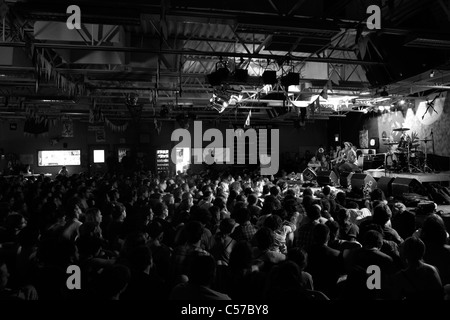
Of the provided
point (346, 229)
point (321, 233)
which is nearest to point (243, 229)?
point (321, 233)

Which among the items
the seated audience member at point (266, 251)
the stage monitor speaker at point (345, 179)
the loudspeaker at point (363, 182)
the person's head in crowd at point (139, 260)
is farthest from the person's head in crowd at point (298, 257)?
the stage monitor speaker at point (345, 179)

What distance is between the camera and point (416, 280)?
8.59 ft

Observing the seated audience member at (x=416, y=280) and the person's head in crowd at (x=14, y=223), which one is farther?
the person's head in crowd at (x=14, y=223)

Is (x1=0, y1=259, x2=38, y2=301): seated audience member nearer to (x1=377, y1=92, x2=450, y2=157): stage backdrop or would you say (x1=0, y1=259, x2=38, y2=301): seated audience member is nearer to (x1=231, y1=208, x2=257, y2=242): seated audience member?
(x1=231, y1=208, x2=257, y2=242): seated audience member

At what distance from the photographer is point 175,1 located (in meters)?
5.28

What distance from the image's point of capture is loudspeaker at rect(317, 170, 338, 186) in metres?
13.8

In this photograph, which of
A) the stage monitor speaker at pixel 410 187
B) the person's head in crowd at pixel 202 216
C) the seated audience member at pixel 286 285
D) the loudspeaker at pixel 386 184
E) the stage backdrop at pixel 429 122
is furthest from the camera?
the stage backdrop at pixel 429 122

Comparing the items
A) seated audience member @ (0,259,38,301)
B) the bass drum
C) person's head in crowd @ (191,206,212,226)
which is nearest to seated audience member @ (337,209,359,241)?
person's head in crowd @ (191,206,212,226)

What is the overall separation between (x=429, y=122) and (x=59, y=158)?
19160mm

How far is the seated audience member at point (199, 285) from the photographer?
2.29m

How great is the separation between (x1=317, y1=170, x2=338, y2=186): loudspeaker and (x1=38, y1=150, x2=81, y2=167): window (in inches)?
552

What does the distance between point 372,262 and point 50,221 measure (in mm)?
4274

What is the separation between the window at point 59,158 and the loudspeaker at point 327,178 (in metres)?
14.0

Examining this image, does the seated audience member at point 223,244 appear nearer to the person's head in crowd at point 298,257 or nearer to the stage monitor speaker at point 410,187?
the person's head in crowd at point 298,257
